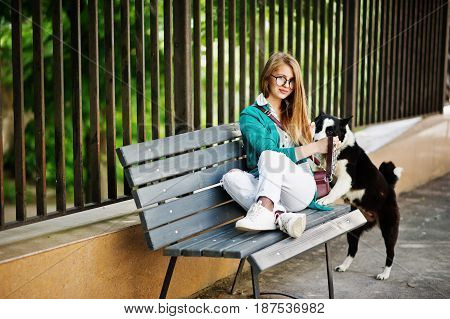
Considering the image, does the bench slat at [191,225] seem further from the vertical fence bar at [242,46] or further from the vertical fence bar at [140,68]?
the vertical fence bar at [242,46]

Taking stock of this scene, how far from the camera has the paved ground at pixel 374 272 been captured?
15.3 feet

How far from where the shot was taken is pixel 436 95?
9531 mm

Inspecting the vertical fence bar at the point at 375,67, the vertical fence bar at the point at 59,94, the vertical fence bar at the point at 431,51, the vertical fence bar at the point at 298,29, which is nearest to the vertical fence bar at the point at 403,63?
the vertical fence bar at the point at 375,67

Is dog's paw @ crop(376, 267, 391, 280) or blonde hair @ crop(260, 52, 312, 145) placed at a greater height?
blonde hair @ crop(260, 52, 312, 145)

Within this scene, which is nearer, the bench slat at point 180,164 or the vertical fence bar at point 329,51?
the bench slat at point 180,164

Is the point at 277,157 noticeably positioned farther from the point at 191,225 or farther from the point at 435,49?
the point at 435,49

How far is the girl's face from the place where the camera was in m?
4.28

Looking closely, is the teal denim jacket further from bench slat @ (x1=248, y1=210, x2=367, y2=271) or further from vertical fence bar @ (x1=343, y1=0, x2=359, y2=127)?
vertical fence bar @ (x1=343, y1=0, x2=359, y2=127)

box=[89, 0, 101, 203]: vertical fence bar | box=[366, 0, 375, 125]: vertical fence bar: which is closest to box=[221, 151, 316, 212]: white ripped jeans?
box=[89, 0, 101, 203]: vertical fence bar

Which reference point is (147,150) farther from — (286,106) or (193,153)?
(286,106)

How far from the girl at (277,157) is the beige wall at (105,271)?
0.61 meters

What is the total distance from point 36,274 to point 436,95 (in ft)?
23.8

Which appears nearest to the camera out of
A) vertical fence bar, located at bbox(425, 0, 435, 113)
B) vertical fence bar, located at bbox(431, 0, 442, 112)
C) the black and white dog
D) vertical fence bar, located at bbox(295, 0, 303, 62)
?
the black and white dog

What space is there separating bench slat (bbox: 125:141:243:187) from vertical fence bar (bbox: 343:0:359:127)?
9.53 feet
